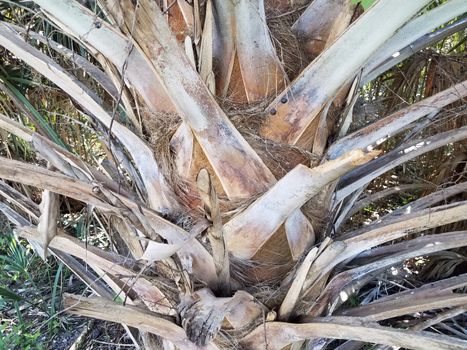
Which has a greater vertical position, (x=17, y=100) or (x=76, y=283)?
(x=17, y=100)

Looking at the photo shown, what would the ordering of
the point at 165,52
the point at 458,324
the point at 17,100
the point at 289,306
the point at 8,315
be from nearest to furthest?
the point at 165,52 < the point at 289,306 < the point at 17,100 < the point at 458,324 < the point at 8,315

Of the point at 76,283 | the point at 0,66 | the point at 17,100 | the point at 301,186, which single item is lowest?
the point at 76,283

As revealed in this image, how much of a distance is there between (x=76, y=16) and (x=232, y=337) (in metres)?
0.52

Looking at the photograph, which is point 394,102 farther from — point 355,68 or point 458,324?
point 355,68

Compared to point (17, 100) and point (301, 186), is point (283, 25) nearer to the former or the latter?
point (301, 186)

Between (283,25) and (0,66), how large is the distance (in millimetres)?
945

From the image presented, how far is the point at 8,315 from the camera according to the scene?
1.92 metres

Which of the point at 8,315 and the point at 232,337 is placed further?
the point at 8,315

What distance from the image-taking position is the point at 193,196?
2.48 ft

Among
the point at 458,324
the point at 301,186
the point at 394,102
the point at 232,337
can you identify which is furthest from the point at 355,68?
the point at 458,324

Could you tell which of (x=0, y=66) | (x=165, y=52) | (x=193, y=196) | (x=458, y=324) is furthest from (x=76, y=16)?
(x=458, y=324)

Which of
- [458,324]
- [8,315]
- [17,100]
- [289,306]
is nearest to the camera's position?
[289,306]

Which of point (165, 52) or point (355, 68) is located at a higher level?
point (165, 52)

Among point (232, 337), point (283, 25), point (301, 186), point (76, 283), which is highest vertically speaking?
point (283, 25)
